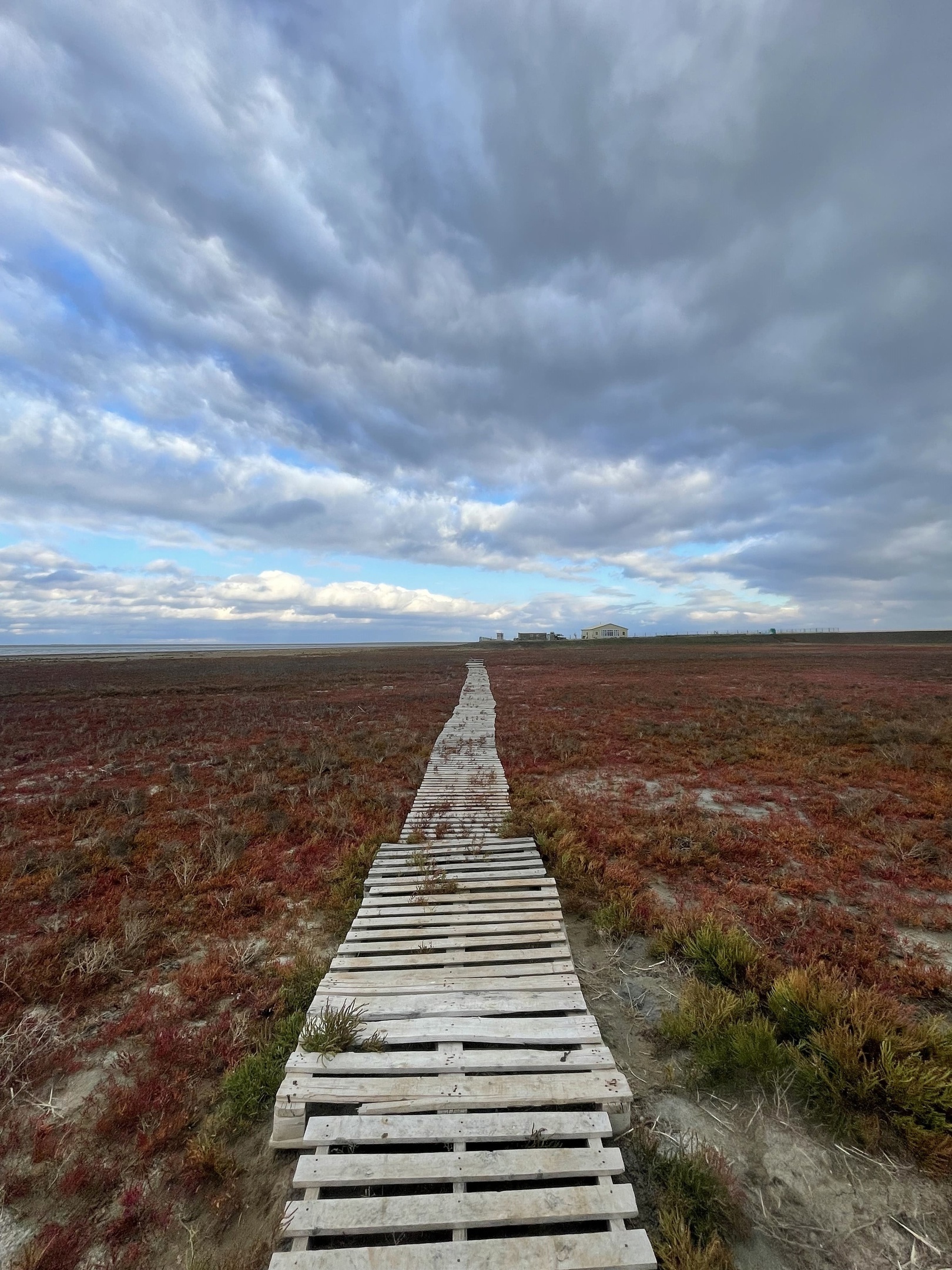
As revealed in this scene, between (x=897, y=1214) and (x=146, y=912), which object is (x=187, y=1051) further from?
(x=897, y=1214)

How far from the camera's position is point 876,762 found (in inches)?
502

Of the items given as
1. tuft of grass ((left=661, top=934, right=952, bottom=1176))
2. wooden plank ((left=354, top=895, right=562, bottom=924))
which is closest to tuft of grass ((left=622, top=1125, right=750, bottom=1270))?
tuft of grass ((left=661, top=934, right=952, bottom=1176))

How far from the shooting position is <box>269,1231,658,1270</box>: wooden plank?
263 centimetres

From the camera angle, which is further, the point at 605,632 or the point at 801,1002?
the point at 605,632

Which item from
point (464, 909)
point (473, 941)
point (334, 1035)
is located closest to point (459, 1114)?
point (334, 1035)

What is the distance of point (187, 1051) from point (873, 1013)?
5.93 m

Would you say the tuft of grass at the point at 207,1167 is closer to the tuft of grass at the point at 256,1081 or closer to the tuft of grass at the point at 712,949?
the tuft of grass at the point at 256,1081

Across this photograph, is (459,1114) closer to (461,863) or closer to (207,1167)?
(207,1167)

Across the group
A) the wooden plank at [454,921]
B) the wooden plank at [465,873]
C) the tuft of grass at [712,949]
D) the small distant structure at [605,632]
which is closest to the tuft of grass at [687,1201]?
the tuft of grass at [712,949]

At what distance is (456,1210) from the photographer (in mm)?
2875

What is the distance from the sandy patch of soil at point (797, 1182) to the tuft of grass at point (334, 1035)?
216 centimetres

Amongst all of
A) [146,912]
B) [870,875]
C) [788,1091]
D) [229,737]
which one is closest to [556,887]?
[788,1091]

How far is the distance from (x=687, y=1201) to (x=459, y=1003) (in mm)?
2106

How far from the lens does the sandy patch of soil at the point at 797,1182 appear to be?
9.21 ft
